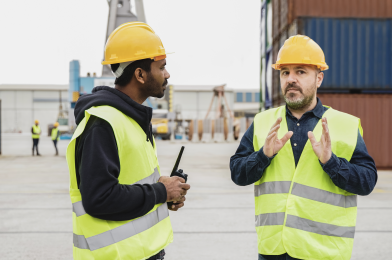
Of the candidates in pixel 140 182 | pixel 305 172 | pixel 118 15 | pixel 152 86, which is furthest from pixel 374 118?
pixel 118 15

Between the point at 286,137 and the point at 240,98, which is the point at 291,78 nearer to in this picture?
the point at 286,137

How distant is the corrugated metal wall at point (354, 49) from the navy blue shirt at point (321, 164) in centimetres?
1158

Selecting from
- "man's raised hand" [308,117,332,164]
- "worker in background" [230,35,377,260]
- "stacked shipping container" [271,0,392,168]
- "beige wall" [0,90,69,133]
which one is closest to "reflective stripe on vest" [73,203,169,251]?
"worker in background" [230,35,377,260]

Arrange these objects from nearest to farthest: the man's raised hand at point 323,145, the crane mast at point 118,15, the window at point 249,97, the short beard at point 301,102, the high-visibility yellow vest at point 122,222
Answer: the high-visibility yellow vest at point 122,222
the man's raised hand at point 323,145
the short beard at point 301,102
the crane mast at point 118,15
the window at point 249,97

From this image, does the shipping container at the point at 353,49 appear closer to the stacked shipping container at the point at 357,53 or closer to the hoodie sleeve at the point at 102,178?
the stacked shipping container at the point at 357,53

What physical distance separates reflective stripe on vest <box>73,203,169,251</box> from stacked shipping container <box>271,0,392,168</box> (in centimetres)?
A: 1229

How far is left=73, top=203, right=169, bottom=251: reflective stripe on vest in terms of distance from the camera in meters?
1.74

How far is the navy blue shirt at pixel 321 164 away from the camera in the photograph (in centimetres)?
211

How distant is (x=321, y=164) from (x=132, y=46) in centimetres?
115

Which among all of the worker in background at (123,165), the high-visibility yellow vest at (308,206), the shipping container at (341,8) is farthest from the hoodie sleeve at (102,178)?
the shipping container at (341,8)

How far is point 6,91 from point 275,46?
57.5 m

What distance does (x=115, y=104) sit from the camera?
179cm

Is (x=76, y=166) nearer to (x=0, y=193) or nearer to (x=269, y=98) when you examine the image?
(x=0, y=193)

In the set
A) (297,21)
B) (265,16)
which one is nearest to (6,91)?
(265,16)
